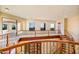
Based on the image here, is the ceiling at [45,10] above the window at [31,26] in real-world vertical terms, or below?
above

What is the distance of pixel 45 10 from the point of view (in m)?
3.28

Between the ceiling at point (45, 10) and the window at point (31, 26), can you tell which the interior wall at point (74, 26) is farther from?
the window at point (31, 26)

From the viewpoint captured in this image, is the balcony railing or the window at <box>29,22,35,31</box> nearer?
the balcony railing

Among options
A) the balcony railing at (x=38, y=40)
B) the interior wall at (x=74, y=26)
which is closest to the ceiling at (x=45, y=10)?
the interior wall at (x=74, y=26)

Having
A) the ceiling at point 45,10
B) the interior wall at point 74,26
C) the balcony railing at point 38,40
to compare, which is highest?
the ceiling at point 45,10

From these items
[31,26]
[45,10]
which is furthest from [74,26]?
Result: [31,26]

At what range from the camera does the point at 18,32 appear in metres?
3.26

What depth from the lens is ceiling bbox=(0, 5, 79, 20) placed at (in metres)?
3.21

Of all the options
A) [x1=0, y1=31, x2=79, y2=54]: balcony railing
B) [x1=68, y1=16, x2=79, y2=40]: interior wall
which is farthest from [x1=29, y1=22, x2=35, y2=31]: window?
[x1=68, y1=16, x2=79, y2=40]: interior wall

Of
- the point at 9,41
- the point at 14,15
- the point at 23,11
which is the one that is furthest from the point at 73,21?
the point at 9,41

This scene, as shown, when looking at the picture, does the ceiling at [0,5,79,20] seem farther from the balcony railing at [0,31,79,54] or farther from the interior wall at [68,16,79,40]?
the balcony railing at [0,31,79,54]

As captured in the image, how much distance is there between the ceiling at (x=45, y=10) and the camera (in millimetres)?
3213
